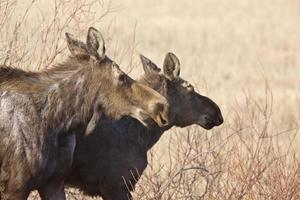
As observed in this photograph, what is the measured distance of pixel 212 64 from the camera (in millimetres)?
26281

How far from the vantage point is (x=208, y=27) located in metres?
32.9

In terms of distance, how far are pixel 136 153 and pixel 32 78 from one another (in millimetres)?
1595

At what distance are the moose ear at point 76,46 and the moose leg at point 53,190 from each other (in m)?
1.13

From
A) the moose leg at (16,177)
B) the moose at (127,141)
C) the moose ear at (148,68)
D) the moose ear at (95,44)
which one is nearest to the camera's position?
the moose leg at (16,177)

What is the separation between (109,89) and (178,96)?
62.2 inches

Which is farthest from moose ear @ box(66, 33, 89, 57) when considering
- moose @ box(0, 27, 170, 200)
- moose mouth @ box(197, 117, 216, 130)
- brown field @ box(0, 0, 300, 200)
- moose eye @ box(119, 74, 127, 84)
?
moose mouth @ box(197, 117, 216, 130)

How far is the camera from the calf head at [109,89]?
31.7ft

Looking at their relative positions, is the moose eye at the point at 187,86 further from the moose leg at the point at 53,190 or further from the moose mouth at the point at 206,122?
the moose leg at the point at 53,190

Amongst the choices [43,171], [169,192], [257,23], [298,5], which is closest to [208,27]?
[257,23]

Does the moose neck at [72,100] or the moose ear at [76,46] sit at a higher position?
the moose ear at [76,46]

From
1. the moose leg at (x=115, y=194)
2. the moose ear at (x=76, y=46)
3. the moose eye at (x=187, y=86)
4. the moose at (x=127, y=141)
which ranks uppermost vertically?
the moose eye at (x=187, y=86)

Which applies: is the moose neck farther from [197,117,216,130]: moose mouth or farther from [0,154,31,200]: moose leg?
[197,117,216,130]: moose mouth

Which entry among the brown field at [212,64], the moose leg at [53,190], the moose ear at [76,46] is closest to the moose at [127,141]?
the brown field at [212,64]

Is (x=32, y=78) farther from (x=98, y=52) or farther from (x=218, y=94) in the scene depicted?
(x=218, y=94)
